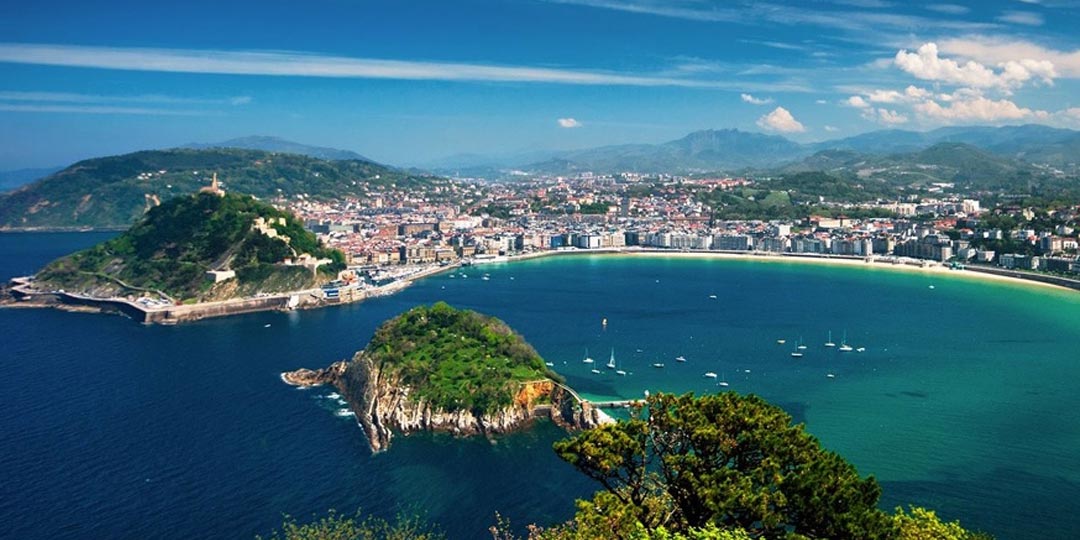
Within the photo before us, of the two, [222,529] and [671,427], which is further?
[222,529]

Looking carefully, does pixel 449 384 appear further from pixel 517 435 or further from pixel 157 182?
pixel 157 182

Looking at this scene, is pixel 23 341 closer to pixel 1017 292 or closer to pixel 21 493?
pixel 21 493

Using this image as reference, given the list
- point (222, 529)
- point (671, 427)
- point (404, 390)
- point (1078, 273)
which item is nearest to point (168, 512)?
point (222, 529)

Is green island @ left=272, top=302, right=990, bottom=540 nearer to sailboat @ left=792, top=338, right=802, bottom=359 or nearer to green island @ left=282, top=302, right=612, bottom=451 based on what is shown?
green island @ left=282, top=302, right=612, bottom=451

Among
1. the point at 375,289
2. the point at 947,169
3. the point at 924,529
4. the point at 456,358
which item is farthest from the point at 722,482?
the point at 947,169

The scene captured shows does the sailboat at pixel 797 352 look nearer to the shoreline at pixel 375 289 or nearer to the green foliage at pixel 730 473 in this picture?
the green foliage at pixel 730 473

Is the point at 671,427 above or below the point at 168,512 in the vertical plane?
above

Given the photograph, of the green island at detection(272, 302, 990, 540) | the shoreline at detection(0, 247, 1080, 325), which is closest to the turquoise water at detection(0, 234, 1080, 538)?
the shoreline at detection(0, 247, 1080, 325)
